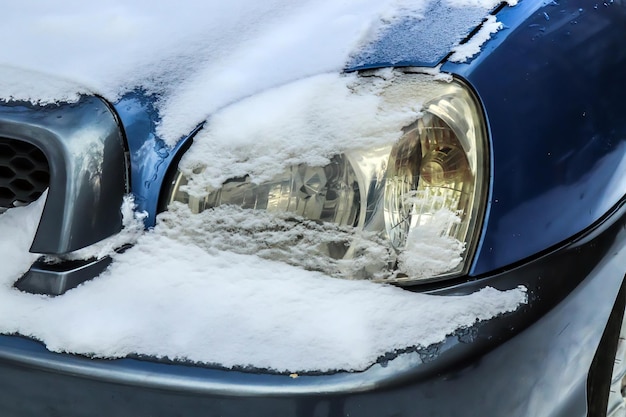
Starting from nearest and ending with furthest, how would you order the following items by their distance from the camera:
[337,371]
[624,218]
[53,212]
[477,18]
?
1. [337,371]
2. [53,212]
3. [477,18]
4. [624,218]

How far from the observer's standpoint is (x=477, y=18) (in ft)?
5.02

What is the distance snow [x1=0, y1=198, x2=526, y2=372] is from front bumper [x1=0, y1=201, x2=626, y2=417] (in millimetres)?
23

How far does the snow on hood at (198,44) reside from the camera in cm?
149

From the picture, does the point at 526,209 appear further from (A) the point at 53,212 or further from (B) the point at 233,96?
(A) the point at 53,212

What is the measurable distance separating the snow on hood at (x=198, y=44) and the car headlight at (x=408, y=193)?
0.15 meters

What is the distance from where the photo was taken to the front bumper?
1227 mm

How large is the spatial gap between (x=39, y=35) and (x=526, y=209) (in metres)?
1.13

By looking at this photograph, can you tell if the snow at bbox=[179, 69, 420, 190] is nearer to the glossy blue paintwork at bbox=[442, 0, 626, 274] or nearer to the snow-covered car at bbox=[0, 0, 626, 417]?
the snow-covered car at bbox=[0, 0, 626, 417]

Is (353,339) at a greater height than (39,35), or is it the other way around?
(39,35)

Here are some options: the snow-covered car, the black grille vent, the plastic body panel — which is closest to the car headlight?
the snow-covered car

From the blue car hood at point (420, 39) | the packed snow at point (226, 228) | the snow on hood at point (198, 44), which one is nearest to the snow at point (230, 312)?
the packed snow at point (226, 228)

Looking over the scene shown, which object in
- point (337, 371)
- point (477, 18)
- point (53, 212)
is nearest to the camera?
point (337, 371)

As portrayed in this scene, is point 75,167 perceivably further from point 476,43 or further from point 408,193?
point 476,43

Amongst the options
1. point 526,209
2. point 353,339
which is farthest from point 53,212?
point 526,209
